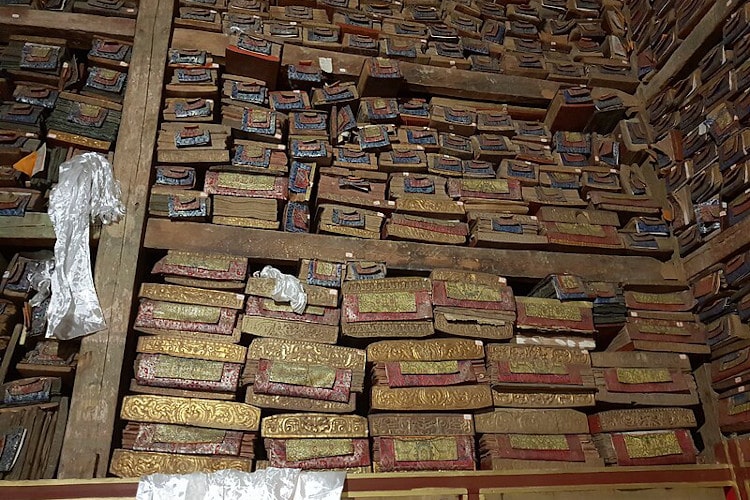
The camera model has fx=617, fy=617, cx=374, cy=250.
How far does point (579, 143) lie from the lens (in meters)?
4.74

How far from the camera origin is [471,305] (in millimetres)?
3641

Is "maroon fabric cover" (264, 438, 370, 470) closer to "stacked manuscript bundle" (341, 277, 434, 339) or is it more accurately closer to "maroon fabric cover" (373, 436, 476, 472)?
"maroon fabric cover" (373, 436, 476, 472)

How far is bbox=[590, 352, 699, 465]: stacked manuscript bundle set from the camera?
343cm

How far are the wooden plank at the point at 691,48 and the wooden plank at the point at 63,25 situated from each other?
401 cm

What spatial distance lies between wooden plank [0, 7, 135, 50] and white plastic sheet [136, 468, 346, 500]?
122 inches

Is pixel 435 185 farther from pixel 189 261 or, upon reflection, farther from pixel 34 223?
pixel 34 223


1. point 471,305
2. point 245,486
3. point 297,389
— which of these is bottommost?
point 245,486

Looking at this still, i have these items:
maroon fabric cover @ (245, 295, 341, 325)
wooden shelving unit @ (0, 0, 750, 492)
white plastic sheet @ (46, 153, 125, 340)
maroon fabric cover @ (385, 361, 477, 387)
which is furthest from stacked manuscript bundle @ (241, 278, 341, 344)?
white plastic sheet @ (46, 153, 125, 340)

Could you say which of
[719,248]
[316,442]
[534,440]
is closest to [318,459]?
[316,442]

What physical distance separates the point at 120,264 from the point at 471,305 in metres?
2.01

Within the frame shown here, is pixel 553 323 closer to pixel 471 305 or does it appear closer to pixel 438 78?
pixel 471 305

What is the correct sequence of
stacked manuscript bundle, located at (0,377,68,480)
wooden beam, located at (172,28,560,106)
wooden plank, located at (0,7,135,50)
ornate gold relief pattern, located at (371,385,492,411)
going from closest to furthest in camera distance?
stacked manuscript bundle, located at (0,377,68,480)
ornate gold relief pattern, located at (371,385,492,411)
wooden plank, located at (0,7,135,50)
wooden beam, located at (172,28,560,106)

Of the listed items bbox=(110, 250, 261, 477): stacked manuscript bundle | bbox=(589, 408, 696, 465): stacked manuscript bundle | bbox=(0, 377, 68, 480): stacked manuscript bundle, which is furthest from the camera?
bbox=(589, 408, 696, 465): stacked manuscript bundle

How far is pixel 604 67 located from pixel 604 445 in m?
3.21
